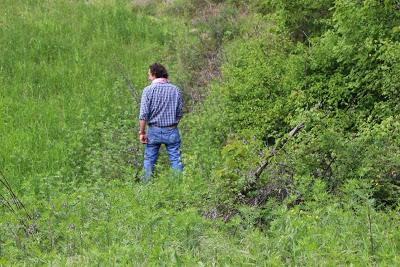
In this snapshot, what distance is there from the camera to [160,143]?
8492mm

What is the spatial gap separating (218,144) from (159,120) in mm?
1316

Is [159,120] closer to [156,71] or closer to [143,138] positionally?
[143,138]

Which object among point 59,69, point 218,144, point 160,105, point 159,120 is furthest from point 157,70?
point 59,69

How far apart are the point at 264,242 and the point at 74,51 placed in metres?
11.2

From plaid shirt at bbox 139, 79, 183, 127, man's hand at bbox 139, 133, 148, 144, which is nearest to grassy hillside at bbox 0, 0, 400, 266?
man's hand at bbox 139, 133, 148, 144

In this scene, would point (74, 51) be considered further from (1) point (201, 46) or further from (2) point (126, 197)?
(2) point (126, 197)

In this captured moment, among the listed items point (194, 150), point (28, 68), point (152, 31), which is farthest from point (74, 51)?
point (194, 150)

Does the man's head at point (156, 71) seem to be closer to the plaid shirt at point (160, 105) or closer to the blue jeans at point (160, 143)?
the plaid shirt at point (160, 105)

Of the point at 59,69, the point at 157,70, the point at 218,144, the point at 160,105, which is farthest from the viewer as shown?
the point at 59,69

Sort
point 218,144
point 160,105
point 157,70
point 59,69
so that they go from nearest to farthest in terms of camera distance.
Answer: point 160,105 → point 157,70 → point 218,144 → point 59,69

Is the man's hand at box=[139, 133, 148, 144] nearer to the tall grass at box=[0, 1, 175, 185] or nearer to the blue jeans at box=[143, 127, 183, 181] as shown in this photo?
the blue jeans at box=[143, 127, 183, 181]

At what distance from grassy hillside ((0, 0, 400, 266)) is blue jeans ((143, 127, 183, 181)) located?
0.64 ft

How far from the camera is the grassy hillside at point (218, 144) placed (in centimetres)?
470

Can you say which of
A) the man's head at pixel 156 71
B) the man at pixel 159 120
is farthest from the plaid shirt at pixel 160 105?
the man's head at pixel 156 71
